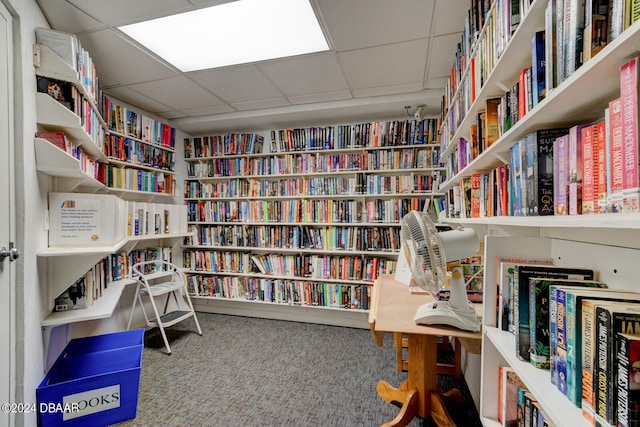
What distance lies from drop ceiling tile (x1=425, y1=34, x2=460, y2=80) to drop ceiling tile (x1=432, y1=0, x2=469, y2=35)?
0.07 meters

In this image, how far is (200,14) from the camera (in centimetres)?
159

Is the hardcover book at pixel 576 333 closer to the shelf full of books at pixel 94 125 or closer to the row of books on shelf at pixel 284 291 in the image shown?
the shelf full of books at pixel 94 125

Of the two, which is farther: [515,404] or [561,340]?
[515,404]

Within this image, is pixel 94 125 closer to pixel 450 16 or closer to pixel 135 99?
pixel 135 99

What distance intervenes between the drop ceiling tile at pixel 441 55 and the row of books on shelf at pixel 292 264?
1.76m

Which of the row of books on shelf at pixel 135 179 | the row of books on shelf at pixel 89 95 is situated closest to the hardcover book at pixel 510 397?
the row of books on shelf at pixel 89 95

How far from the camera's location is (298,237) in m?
3.10

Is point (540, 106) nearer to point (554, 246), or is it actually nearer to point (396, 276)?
point (554, 246)

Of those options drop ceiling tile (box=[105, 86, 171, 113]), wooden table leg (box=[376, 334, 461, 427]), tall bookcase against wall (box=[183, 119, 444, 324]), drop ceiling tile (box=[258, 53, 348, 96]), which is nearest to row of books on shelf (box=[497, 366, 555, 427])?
wooden table leg (box=[376, 334, 461, 427])

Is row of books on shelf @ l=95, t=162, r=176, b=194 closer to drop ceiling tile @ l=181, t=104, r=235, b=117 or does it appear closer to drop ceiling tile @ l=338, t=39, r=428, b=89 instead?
drop ceiling tile @ l=181, t=104, r=235, b=117

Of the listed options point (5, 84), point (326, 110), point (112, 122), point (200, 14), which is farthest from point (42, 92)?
point (326, 110)

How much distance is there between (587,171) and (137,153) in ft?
10.7

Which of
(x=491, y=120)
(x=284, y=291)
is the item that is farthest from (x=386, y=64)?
(x=284, y=291)

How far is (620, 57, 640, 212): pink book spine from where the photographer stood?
0.45 m
